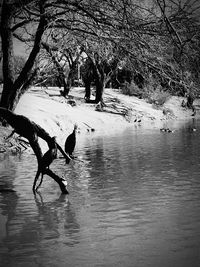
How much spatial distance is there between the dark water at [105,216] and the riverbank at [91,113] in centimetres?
731

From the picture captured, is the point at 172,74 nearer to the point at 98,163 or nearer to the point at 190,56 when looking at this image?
the point at 190,56

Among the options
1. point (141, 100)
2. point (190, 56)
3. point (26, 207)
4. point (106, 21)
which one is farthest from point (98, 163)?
point (141, 100)

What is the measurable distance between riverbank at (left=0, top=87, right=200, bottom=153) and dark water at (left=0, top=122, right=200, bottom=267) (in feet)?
24.0

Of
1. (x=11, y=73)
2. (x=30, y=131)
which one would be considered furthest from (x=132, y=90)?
(x=30, y=131)

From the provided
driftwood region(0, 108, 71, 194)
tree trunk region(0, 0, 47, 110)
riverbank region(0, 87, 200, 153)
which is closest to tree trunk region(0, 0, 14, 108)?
tree trunk region(0, 0, 47, 110)

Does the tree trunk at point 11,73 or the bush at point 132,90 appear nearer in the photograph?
the tree trunk at point 11,73

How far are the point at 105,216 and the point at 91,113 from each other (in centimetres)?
2871

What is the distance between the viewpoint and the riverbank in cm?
2734

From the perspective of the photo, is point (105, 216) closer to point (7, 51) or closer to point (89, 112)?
point (7, 51)

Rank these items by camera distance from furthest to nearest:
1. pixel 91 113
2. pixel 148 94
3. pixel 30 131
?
pixel 148 94 < pixel 91 113 < pixel 30 131

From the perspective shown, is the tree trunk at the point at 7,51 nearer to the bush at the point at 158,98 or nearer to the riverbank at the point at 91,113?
the riverbank at the point at 91,113

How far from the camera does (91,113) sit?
36.7 m

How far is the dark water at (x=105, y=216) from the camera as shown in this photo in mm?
6160

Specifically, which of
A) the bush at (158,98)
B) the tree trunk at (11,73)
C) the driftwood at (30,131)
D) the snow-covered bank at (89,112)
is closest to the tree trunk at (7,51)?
the tree trunk at (11,73)
